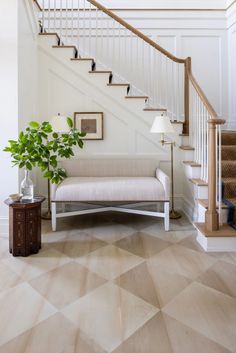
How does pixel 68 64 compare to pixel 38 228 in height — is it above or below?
above

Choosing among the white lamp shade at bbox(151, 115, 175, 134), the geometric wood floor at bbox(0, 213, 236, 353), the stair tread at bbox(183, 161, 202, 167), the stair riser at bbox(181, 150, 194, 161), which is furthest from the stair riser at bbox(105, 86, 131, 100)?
the geometric wood floor at bbox(0, 213, 236, 353)

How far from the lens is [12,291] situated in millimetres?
1887

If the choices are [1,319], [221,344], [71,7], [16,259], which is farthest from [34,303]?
[71,7]

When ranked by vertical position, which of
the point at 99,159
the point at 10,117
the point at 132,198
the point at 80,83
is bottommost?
the point at 132,198

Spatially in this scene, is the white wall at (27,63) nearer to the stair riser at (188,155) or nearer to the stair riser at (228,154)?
the stair riser at (188,155)

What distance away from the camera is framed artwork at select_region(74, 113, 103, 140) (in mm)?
4035

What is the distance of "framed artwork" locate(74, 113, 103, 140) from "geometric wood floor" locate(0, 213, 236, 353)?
68.6 inches

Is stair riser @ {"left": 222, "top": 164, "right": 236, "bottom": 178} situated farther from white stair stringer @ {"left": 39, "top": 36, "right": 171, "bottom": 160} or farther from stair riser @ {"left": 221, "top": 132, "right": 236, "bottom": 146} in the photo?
white stair stringer @ {"left": 39, "top": 36, "right": 171, "bottom": 160}

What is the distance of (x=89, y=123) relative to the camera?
4047mm

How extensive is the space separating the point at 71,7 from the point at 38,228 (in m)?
4.02

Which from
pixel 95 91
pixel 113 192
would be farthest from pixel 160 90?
pixel 113 192

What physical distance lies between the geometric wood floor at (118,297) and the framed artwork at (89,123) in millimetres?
1743

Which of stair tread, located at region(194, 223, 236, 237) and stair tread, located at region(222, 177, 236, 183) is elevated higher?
stair tread, located at region(222, 177, 236, 183)

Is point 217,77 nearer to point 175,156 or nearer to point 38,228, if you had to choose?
point 175,156
